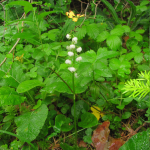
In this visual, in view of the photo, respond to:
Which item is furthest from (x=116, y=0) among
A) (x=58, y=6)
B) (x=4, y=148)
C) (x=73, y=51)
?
(x=4, y=148)

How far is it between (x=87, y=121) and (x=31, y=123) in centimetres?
57

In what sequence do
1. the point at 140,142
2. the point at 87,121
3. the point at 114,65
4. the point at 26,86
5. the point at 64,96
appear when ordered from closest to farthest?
1. the point at 140,142
2. the point at 26,86
3. the point at 87,121
4. the point at 114,65
5. the point at 64,96

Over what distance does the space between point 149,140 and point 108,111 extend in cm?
53

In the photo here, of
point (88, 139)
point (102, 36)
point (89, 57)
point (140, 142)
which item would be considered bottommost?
point (88, 139)

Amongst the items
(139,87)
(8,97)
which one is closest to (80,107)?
(8,97)

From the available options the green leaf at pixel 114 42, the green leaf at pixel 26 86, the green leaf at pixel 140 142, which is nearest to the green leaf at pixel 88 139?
the green leaf at pixel 140 142

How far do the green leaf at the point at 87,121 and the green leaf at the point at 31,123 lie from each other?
395 millimetres

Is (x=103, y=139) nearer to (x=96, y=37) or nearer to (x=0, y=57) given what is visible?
(x=96, y=37)

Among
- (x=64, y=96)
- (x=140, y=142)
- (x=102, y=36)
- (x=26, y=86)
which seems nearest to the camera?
(x=140, y=142)

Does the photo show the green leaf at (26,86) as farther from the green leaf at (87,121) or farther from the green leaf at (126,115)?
the green leaf at (126,115)

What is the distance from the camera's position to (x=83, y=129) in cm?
139

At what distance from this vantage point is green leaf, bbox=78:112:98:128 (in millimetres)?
1299

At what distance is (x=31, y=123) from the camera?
1288 millimetres

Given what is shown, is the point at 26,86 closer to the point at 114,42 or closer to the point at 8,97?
the point at 8,97
